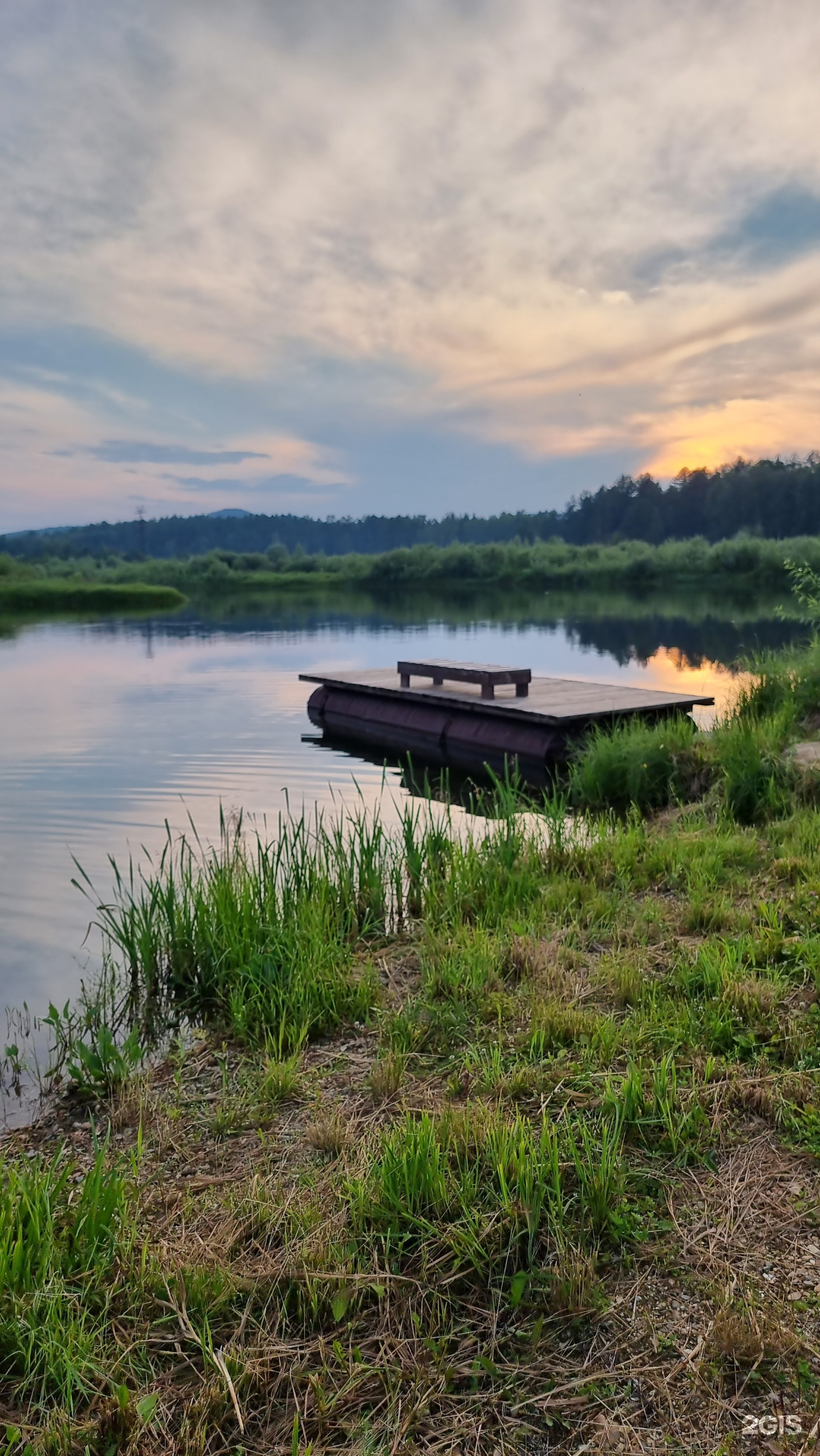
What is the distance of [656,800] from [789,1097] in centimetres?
518

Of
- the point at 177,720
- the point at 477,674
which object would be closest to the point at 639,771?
the point at 477,674

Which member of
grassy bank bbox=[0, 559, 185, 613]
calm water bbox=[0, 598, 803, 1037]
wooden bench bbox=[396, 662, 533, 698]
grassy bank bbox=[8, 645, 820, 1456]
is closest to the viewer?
grassy bank bbox=[8, 645, 820, 1456]

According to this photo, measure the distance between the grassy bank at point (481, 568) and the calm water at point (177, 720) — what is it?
21.6m

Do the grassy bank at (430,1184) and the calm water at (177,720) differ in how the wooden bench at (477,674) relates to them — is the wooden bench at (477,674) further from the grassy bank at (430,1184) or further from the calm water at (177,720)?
the grassy bank at (430,1184)

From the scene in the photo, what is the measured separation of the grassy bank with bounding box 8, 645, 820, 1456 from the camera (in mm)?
1907

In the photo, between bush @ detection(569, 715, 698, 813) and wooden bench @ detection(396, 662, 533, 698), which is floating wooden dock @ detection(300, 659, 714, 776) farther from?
Answer: bush @ detection(569, 715, 698, 813)

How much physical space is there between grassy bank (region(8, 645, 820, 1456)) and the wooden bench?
655 centimetres

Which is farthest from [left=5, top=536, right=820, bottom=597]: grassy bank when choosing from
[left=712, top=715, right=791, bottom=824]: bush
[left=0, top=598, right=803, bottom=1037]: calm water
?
[left=712, top=715, right=791, bottom=824]: bush

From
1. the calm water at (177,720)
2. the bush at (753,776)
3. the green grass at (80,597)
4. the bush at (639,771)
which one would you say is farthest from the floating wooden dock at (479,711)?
the green grass at (80,597)

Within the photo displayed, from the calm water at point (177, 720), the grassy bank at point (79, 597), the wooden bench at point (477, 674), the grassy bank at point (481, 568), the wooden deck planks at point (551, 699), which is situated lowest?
the calm water at point (177, 720)

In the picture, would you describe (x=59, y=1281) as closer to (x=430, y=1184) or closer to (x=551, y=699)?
(x=430, y=1184)

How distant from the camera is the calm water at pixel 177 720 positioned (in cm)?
690

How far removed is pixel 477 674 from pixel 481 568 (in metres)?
64.3

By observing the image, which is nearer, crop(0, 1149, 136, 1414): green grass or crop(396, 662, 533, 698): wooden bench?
crop(0, 1149, 136, 1414): green grass
